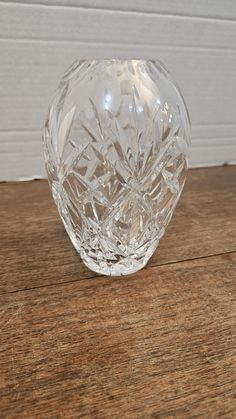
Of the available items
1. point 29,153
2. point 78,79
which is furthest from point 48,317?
point 29,153

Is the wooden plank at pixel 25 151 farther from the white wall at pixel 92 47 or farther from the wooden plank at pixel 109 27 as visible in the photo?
the wooden plank at pixel 109 27

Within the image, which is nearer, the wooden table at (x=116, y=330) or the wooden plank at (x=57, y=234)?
the wooden table at (x=116, y=330)

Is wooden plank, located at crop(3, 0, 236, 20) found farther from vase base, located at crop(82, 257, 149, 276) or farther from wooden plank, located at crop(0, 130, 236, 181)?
vase base, located at crop(82, 257, 149, 276)

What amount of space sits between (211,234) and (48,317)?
0.75 ft

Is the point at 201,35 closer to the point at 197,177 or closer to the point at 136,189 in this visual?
the point at 197,177

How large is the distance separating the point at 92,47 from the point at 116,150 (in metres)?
0.31

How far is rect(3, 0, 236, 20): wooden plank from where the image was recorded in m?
0.56

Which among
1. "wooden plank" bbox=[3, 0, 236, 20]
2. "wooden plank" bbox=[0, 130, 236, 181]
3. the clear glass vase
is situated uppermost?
"wooden plank" bbox=[3, 0, 236, 20]

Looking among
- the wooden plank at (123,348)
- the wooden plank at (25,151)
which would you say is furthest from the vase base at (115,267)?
the wooden plank at (25,151)

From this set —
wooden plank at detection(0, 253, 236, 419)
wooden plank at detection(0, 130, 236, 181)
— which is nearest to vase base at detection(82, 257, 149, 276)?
wooden plank at detection(0, 253, 236, 419)

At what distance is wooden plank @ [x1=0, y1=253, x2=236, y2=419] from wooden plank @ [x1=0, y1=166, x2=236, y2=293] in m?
0.03

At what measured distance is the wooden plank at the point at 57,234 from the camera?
0.40 m

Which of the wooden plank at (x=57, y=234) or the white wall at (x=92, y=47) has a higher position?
the white wall at (x=92, y=47)

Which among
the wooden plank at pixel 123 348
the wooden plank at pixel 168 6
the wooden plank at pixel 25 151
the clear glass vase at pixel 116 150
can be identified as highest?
the wooden plank at pixel 168 6
